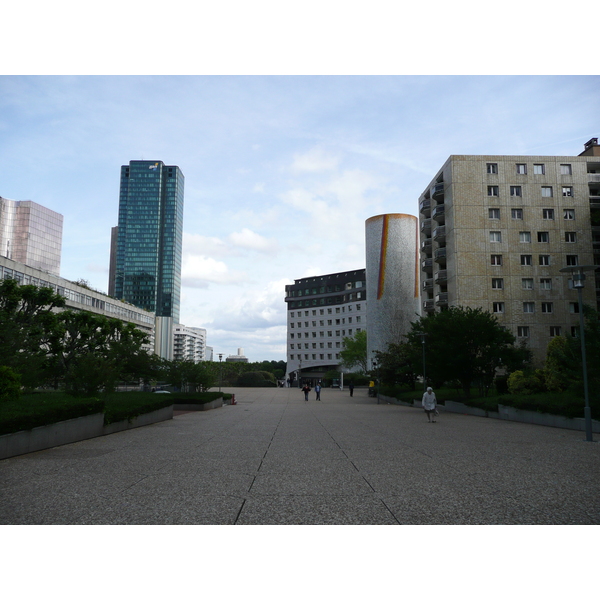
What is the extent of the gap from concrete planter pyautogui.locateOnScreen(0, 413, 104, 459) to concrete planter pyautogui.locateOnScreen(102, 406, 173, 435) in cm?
98

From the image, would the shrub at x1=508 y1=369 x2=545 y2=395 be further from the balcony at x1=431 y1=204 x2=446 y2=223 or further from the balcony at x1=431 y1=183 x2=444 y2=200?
the balcony at x1=431 y1=183 x2=444 y2=200

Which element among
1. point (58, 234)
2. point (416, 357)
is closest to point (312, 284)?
point (58, 234)

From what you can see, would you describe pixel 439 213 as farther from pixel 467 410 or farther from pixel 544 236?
pixel 467 410

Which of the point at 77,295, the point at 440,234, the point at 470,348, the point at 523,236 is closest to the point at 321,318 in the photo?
the point at 77,295

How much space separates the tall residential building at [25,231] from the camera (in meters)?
131

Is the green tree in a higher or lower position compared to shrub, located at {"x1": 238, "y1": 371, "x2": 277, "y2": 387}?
higher

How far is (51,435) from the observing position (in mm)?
14102

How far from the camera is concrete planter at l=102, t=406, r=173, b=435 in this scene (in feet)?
60.8

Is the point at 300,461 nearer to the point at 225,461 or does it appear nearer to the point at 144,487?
the point at 225,461

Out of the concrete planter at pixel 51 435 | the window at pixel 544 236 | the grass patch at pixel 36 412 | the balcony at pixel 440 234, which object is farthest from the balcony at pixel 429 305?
the grass patch at pixel 36 412

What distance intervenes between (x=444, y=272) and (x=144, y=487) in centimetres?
5152

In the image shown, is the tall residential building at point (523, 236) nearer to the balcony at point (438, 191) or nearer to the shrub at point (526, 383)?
the balcony at point (438, 191)

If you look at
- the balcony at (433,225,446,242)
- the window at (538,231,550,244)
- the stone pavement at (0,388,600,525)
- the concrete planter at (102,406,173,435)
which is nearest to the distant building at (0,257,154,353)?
the concrete planter at (102,406,173,435)

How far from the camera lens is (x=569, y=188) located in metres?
55.2
